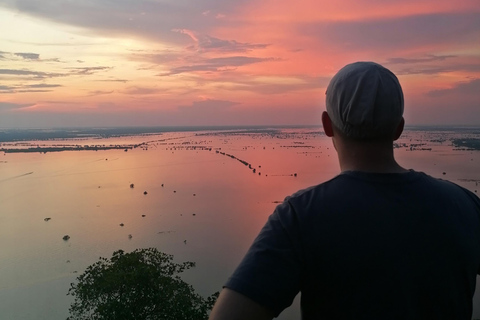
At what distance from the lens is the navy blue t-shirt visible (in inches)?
17.5

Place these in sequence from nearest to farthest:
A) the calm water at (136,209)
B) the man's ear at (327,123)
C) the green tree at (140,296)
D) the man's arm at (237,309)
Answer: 1. the man's arm at (237,309)
2. the man's ear at (327,123)
3. the green tree at (140,296)
4. the calm water at (136,209)

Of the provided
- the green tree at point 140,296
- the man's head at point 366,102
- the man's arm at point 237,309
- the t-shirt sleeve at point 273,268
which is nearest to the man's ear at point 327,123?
the man's head at point 366,102

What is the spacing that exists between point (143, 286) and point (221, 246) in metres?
5.71

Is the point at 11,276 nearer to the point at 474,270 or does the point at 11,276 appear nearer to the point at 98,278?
the point at 98,278

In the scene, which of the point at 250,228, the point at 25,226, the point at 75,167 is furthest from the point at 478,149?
the point at 25,226

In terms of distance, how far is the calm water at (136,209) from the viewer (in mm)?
8281

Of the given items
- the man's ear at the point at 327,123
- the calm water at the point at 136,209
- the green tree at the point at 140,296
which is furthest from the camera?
the calm water at the point at 136,209

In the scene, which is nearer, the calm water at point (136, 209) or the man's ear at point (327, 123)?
the man's ear at point (327, 123)

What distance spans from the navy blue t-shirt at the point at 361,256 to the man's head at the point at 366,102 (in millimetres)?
69

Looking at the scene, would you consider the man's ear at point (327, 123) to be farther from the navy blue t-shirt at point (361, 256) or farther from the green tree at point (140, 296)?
the green tree at point (140, 296)

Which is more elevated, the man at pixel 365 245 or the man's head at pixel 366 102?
the man's head at pixel 366 102

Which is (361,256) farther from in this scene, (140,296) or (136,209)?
(136,209)

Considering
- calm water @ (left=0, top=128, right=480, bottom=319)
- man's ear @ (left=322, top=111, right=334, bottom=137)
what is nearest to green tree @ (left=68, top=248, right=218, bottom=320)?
calm water @ (left=0, top=128, right=480, bottom=319)

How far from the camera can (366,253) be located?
455 mm
